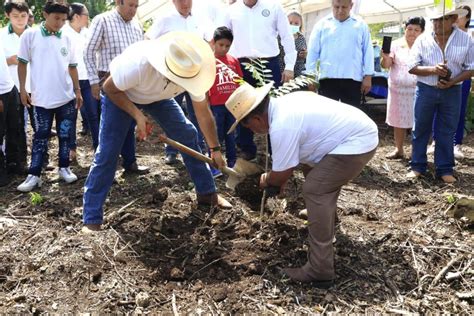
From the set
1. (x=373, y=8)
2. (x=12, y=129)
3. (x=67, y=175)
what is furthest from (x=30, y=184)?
(x=373, y=8)

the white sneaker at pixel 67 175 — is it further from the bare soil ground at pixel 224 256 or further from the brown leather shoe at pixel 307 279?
the brown leather shoe at pixel 307 279

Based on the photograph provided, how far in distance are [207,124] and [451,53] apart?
2.94 m

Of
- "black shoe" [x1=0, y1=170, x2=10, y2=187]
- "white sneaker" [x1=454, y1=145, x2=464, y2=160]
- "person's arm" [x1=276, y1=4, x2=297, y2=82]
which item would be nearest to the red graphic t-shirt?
"person's arm" [x1=276, y1=4, x2=297, y2=82]

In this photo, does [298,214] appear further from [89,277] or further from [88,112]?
[88,112]

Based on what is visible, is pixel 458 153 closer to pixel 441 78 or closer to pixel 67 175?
pixel 441 78

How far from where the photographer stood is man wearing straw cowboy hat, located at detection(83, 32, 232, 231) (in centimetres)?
356

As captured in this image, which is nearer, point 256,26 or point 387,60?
point 256,26

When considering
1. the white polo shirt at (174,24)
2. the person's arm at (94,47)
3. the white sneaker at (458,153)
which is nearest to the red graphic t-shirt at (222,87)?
the white polo shirt at (174,24)

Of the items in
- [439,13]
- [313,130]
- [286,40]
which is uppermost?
[439,13]

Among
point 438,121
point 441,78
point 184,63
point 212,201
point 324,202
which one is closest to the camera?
point 324,202

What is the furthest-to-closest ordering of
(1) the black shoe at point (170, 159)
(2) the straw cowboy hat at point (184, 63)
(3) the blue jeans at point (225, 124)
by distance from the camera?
1. (1) the black shoe at point (170, 159)
2. (3) the blue jeans at point (225, 124)
3. (2) the straw cowboy hat at point (184, 63)

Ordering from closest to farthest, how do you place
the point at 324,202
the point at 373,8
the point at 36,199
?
the point at 324,202
the point at 36,199
the point at 373,8

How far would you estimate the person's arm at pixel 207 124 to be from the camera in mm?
3943

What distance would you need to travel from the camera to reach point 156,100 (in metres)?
4.11
